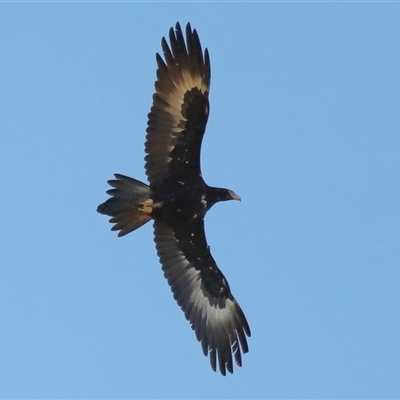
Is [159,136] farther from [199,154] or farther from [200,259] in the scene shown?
[200,259]

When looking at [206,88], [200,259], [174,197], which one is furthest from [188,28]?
[200,259]

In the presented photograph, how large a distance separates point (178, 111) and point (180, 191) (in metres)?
1.26

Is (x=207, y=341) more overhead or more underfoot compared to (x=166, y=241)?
more underfoot

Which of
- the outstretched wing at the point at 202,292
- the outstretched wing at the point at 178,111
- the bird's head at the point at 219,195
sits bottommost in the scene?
the outstretched wing at the point at 202,292

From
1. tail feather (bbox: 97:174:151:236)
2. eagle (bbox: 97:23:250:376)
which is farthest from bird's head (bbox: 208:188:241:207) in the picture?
tail feather (bbox: 97:174:151:236)

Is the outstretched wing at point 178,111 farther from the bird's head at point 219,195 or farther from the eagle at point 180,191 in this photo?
the bird's head at point 219,195

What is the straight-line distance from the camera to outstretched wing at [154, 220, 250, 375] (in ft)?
67.1

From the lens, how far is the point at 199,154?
19.8m

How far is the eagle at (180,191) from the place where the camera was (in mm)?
19375

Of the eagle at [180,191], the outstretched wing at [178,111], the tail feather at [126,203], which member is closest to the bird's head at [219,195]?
the eagle at [180,191]

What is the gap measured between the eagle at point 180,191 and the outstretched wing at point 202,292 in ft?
0.05

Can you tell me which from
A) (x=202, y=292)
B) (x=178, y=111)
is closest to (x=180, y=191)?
(x=178, y=111)

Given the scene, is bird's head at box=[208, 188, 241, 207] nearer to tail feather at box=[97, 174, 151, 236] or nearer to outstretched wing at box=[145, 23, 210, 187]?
outstretched wing at box=[145, 23, 210, 187]

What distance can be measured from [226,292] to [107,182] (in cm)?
315
